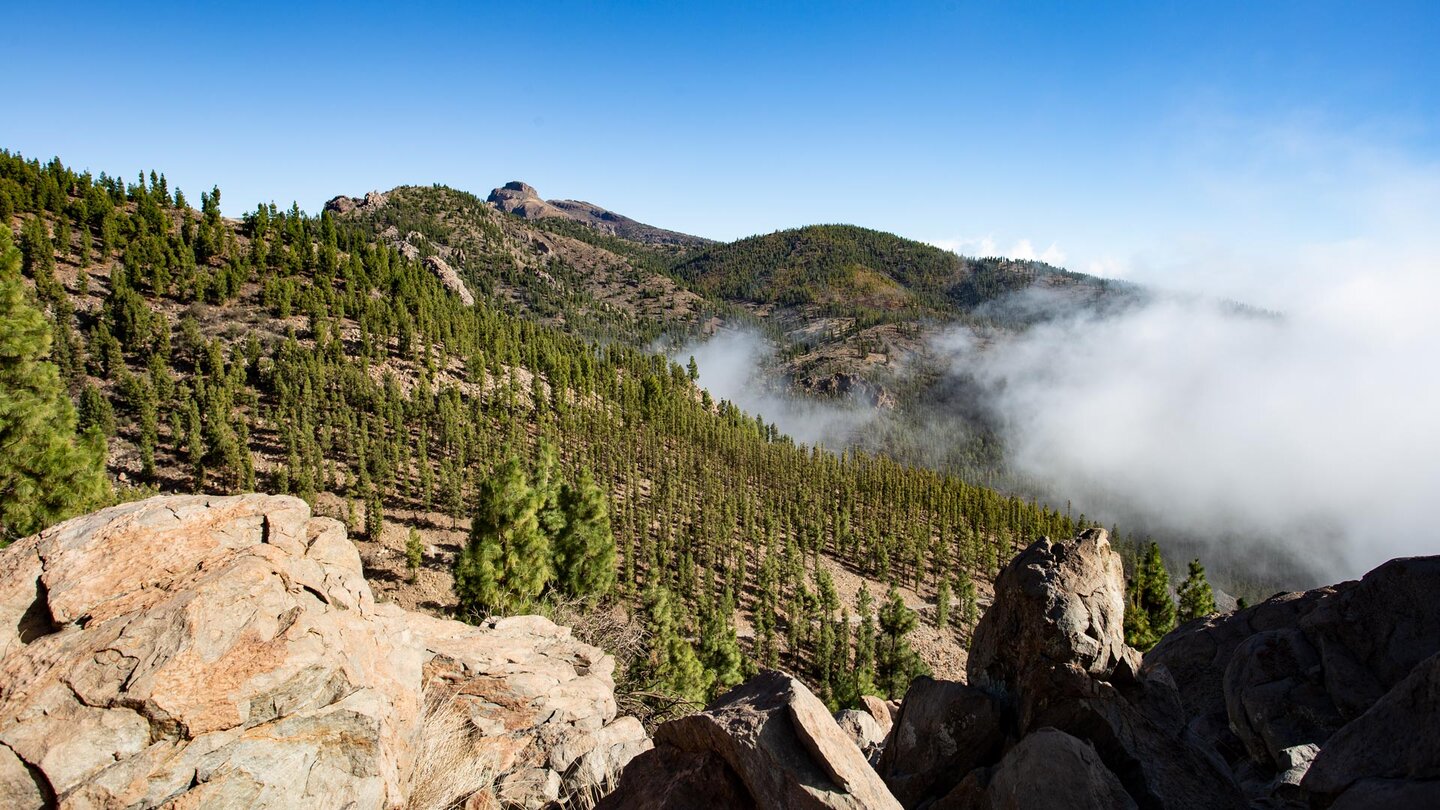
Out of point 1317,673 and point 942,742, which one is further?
point 1317,673

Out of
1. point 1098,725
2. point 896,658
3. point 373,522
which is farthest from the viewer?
point 896,658

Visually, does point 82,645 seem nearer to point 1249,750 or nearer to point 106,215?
point 1249,750

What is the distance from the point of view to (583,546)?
40.9m

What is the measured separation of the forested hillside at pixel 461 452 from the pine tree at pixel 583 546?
0.19 metres

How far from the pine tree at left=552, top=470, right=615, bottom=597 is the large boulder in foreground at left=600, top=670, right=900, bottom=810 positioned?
111 ft

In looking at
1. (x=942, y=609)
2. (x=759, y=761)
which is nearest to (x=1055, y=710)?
(x=759, y=761)

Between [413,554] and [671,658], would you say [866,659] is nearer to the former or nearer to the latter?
[671,658]

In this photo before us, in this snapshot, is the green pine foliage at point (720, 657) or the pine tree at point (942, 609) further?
the pine tree at point (942, 609)

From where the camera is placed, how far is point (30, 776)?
615 cm

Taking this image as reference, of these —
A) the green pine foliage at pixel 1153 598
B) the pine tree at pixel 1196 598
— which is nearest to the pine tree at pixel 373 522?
the green pine foliage at pixel 1153 598

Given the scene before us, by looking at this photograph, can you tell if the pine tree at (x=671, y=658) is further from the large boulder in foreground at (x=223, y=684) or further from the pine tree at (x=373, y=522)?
the pine tree at (x=373, y=522)

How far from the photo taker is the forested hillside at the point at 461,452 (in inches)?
1686

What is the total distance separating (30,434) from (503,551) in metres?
19.4

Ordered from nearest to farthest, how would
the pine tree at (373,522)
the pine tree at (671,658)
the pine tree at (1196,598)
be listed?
the pine tree at (671,658), the pine tree at (373,522), the pine tree at (1196,598)
